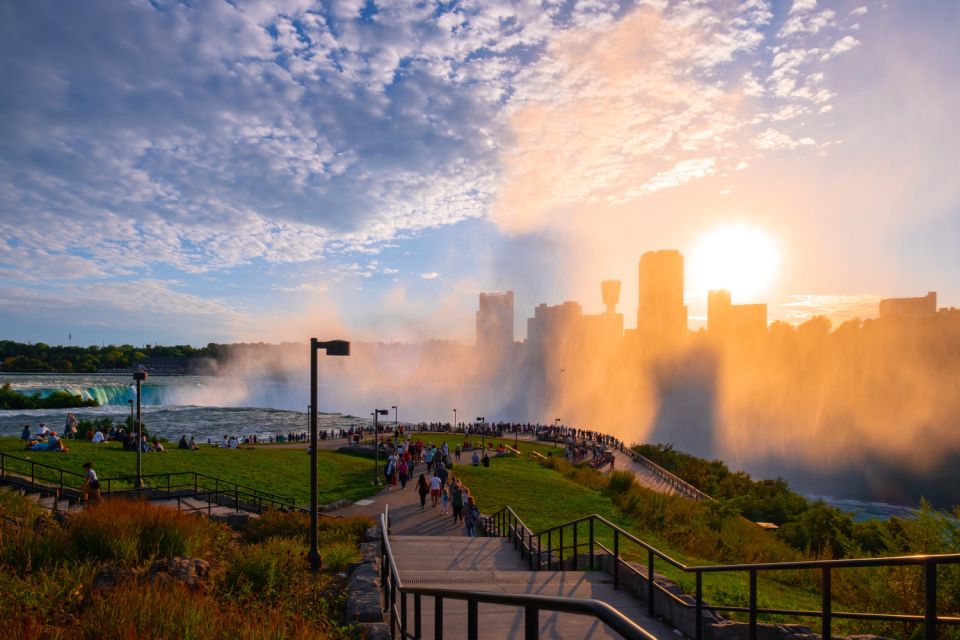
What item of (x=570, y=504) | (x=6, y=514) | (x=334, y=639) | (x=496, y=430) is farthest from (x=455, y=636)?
(x=496, y=430)

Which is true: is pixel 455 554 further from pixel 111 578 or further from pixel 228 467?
pixel 228 467

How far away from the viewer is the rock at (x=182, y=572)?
675cm

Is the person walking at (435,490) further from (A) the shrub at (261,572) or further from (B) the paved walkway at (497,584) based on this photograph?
(A) the shrub at (261,572)

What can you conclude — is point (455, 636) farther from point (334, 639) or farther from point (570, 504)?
point (570, 504)

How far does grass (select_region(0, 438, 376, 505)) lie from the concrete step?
10.6 m

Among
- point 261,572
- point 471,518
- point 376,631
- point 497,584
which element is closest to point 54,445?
point 471,518

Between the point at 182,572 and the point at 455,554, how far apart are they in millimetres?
6519

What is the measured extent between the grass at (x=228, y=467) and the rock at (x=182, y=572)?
15.0 meters

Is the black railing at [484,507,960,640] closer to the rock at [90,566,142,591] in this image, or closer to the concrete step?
the concrete step

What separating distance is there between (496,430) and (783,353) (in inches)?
6513

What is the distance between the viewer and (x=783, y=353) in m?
190

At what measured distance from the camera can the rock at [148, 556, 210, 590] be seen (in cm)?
675

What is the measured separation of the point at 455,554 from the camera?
12336 millimetres

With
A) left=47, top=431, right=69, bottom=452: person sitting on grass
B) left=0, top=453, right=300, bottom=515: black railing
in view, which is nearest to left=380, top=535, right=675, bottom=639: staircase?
left=0, top=453, right=300, bottom=515: black railing
